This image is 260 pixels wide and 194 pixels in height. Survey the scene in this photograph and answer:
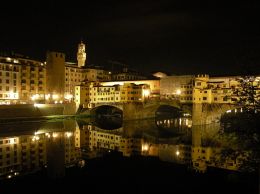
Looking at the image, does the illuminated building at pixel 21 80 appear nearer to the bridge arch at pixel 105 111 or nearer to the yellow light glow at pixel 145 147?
the bridge arch at pixel 105 111

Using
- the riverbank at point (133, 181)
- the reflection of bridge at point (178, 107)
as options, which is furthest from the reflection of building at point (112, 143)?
the reflection of bridge at point (178, 107)

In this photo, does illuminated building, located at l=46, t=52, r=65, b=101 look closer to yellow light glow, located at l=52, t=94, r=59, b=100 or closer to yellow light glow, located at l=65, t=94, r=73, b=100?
yellow light glow, located at l=52, t=94, r=59, b=100

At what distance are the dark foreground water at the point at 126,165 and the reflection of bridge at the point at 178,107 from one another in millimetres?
10442

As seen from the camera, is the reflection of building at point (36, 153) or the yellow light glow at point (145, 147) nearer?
the reflection of building at point (36, 153)

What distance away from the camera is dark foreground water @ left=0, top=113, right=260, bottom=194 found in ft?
37.5

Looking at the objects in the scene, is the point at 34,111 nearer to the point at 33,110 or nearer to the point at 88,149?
the point at 33,110

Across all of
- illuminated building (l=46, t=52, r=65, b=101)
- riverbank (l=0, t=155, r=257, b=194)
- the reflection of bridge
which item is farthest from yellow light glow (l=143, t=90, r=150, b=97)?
riverbank (l=0, t=155, r=257, b=194)

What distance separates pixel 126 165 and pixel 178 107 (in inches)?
1111

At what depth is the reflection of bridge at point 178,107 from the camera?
125ft

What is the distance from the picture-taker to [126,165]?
18047mm

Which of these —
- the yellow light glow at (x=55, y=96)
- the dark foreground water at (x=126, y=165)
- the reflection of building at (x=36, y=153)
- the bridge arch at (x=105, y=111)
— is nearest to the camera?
the dark foreground water at (x=126, y=165)

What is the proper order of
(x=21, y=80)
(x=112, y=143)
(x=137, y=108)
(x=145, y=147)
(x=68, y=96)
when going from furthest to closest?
(x=68, y=96) → (x=21, y=80) → (x=137, y=108) → (x=112, y=143) → (x=145, y=147)

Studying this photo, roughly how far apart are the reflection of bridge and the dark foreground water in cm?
1044

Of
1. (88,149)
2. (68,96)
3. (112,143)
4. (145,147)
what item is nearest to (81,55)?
(68,96)
